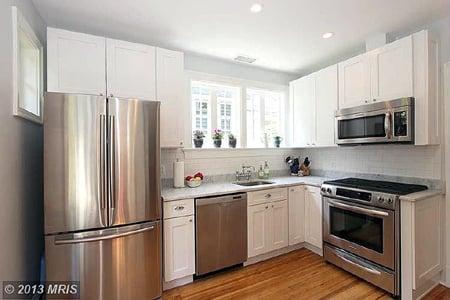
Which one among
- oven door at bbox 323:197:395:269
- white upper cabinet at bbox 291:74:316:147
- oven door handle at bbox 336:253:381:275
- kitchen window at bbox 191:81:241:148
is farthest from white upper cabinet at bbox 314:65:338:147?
oven door handle at bbox 336:253:381:275

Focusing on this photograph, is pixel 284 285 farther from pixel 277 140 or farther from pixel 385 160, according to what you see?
pixel 277 140

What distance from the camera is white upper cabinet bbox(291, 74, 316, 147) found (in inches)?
137

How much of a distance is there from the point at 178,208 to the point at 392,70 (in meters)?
2.70

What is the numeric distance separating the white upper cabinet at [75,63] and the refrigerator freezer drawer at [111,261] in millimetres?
1373

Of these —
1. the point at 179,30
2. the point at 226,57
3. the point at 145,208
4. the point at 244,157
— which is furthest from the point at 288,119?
the point at 145,208

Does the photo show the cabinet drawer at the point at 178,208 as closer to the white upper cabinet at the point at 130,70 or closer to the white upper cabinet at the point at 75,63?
the white upper cabinet at the point at 130,70

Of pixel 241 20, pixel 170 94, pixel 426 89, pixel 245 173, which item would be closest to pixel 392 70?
pixel 426 89

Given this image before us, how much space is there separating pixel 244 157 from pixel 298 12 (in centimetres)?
205

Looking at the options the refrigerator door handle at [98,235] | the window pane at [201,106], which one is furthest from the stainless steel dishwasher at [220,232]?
the window pane at [201,106]

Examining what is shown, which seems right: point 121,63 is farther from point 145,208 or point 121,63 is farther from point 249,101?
point 249,101

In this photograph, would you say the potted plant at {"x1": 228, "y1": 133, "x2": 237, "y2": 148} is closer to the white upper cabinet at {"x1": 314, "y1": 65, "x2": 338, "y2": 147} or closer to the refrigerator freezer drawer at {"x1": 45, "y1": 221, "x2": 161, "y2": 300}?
the white upper cabinet at {"x1": 314, "y1": 65, "x2": 338, "y2": 147}

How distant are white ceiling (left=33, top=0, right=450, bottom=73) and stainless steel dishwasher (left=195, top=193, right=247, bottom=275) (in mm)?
1888

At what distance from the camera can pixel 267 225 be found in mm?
2926

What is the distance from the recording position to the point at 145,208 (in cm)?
207
